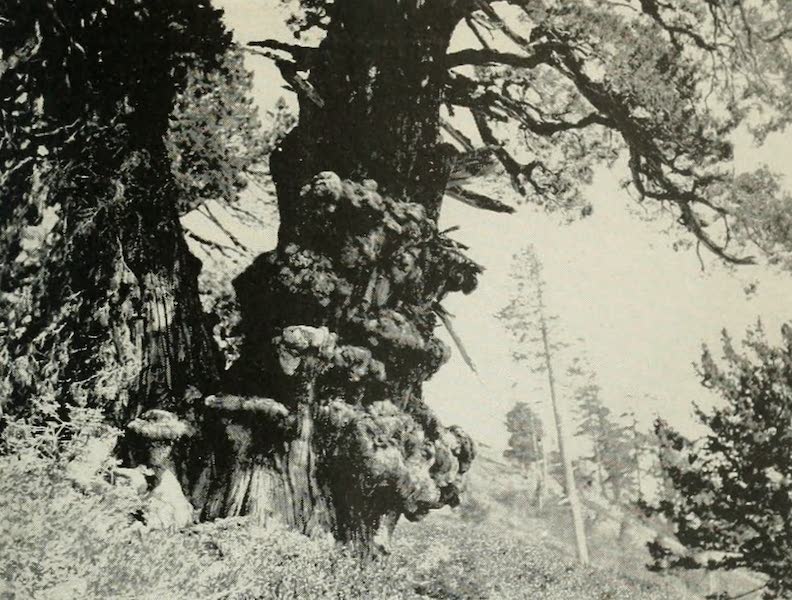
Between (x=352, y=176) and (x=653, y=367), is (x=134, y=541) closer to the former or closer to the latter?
(x=352, y=176)

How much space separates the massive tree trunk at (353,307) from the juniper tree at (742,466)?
236 cm

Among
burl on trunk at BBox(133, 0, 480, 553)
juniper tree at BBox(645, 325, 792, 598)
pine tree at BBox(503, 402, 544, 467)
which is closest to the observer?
burl on trunk at BBox(133, 0, 480, 553)

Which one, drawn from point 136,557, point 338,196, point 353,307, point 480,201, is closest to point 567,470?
point 480,201

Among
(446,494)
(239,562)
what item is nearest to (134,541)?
(239,562)

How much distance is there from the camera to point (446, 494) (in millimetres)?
4730

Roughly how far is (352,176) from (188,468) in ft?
7.65

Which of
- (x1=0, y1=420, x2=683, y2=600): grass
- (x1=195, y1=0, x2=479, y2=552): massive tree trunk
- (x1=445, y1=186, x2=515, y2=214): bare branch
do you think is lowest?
(x1=0, y1=420, x2=683, y2=600): grass

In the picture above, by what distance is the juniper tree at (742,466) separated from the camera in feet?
15.8

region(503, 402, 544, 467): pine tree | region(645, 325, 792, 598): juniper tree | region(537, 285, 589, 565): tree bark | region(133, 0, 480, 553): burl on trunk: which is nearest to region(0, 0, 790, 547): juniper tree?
region(133, 0, 480, 553): burl on trunk

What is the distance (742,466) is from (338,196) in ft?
13.3

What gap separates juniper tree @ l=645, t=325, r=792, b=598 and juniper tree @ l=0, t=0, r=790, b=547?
101 cm

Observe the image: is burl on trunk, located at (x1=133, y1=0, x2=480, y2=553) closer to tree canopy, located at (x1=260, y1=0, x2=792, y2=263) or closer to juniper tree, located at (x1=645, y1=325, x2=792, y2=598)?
tree canopy, located at (x1=260, y1=0, x2=792, y2=263)

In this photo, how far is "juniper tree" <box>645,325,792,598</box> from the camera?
15.8 ft

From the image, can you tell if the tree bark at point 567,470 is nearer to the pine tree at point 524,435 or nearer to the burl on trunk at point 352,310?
the pine tree at point 524,435
